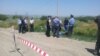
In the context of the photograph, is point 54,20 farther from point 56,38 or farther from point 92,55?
point 92,55

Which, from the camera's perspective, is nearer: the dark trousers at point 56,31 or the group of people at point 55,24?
the group of people at point 55,24

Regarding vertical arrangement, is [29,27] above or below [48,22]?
below

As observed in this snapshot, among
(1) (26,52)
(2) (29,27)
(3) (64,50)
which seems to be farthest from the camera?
(2) (29,27)

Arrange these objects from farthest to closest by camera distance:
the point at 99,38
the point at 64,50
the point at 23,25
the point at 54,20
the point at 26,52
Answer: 1. the point at 23,25
2. the point at 54,20
3. the point at 26,52
4. the point at 64,50
5. the point at 99,38

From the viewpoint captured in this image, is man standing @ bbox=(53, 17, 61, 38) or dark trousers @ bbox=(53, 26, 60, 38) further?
dark trousers @ bbox=(53, 26, 60, 38)

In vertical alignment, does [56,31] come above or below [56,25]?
below

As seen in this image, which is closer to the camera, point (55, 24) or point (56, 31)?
point (55, 24)

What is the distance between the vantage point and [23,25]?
30844 millimetres

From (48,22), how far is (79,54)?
9.44 metres

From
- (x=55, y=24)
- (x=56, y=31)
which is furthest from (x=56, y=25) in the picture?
(x=56, y=31)

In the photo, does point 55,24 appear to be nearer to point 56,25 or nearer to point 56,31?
point 56,25

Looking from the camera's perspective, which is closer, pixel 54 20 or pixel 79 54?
pixel 79 54

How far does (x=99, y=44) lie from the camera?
577 inches

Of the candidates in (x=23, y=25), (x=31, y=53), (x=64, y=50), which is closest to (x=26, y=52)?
(x=31, y=53)
